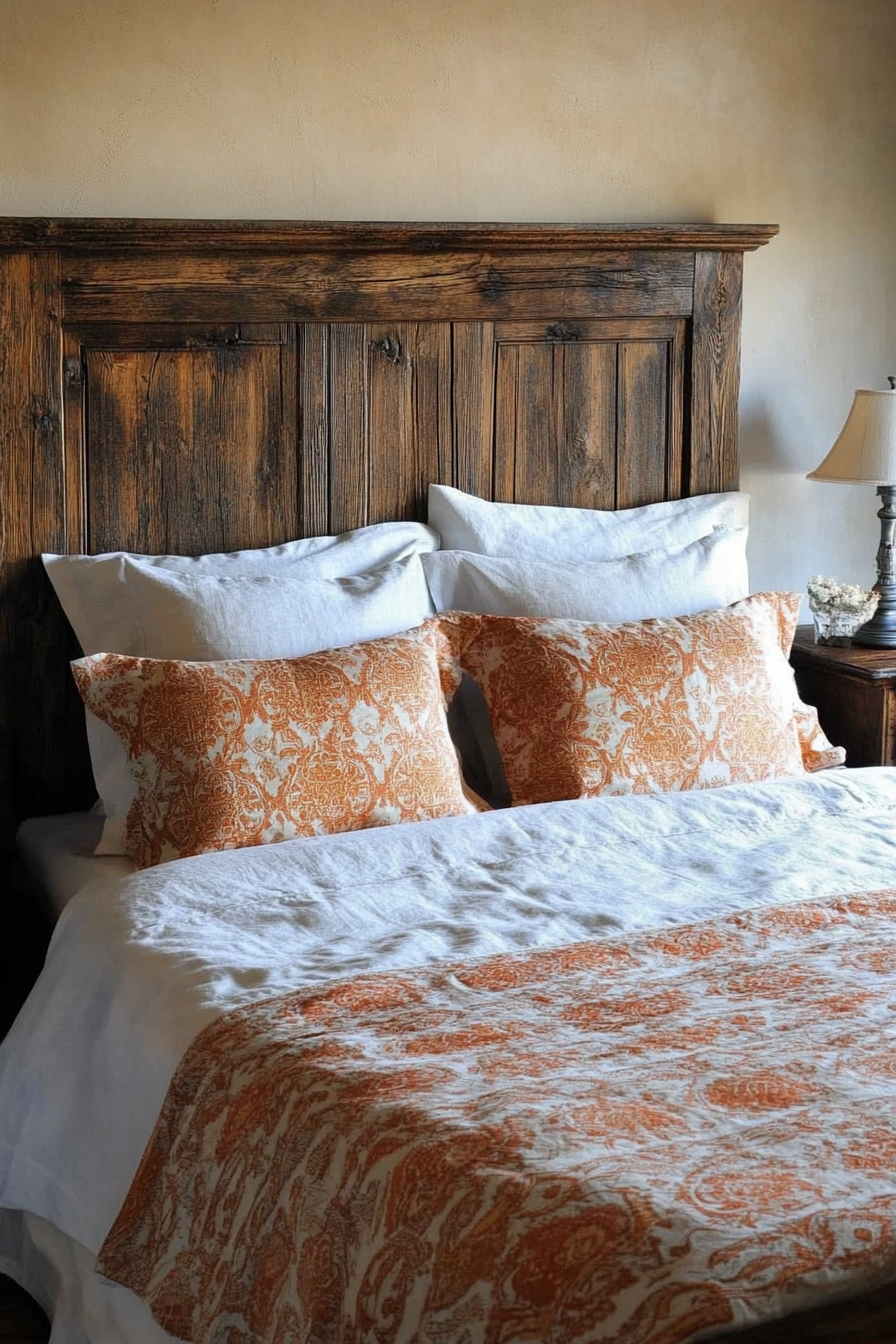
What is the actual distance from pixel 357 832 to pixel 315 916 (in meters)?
0.33

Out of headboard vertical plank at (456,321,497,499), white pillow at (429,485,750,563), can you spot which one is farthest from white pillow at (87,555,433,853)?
headboard vertical plank at (456,321,497,499)

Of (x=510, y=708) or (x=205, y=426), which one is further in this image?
(x=205, y=426)

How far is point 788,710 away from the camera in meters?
2.96

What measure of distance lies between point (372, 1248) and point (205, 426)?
1.86 m

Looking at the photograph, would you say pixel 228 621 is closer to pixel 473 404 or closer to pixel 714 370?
pixel 473 404

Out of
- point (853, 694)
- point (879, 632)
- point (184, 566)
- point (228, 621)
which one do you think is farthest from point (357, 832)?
point (879, 632)

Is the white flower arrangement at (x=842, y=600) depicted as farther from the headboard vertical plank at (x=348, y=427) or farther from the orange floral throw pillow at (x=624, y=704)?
the headboard vertical plank at (x=348, y=427)

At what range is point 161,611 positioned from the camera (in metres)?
2.77

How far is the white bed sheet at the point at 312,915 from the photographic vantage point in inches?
79.8

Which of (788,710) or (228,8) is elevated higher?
Answer: (228,8)

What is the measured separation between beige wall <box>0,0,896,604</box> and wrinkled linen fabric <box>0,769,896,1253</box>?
4.31 feet

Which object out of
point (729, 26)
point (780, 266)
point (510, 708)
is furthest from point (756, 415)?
point (510, 708)

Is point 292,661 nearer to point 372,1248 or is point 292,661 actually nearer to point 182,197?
point 182,197

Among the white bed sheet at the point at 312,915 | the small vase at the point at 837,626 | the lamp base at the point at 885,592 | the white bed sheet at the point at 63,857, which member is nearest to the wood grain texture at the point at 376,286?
the lamp base at the point at 885,592
